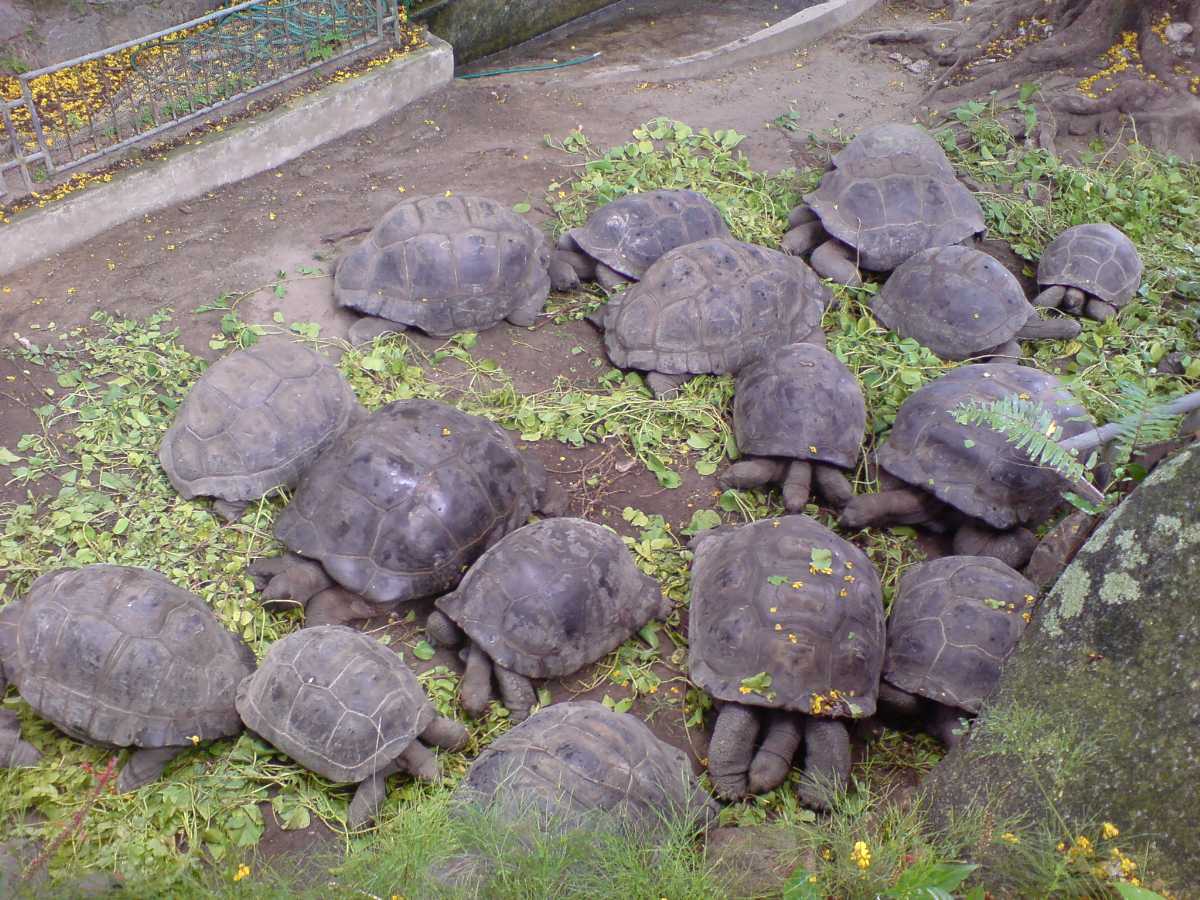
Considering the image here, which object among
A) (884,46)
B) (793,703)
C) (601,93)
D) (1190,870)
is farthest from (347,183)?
(1190,870)

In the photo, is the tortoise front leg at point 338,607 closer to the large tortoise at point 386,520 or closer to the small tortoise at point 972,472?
the large tortoise at point 386,520

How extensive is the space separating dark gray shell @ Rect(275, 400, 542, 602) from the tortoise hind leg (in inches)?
42.1

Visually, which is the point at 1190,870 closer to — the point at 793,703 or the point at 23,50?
the point at 793,703

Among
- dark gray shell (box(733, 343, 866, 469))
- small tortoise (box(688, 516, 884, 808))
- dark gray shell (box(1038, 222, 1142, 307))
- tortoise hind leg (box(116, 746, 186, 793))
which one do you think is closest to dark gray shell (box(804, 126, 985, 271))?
dark gray shell (box(1038, 222, 1142, 307))

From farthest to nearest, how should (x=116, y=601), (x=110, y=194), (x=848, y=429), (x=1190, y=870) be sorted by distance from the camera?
(x=110, y=194) < (x=848, y=429) < (x=116, y=601) < (x=1190, y=870)

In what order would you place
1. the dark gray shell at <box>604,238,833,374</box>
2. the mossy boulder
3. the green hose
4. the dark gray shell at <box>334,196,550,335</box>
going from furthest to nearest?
1. the green hose
2. the dark gray shell at <box>334,196,550,335</box>
3. the dark gray shell at <box>604,238,833,374</box>
4. the mossy boulder

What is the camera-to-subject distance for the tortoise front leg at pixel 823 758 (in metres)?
4.03

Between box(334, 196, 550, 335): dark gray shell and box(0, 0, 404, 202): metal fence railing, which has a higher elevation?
box(0, 0, 404, 202): metal fence railing

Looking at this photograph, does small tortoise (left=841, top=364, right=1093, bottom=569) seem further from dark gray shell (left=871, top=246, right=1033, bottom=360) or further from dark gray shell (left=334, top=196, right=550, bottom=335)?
dark gray shell (left=334, top=196, right=550, bottom=335)

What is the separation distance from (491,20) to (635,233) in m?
5.99

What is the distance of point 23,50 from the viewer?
331 inches

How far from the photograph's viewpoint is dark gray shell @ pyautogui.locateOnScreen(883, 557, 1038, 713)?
4223mm

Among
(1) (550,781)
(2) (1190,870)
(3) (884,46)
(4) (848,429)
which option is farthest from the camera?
(3) (884,46)

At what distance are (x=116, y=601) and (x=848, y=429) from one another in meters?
3.83
